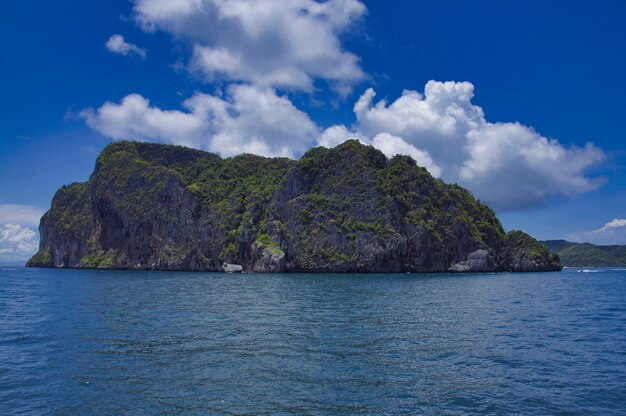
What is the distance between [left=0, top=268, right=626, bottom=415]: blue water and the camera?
48.4 ft

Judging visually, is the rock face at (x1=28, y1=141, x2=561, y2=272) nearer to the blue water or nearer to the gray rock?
the gray rock

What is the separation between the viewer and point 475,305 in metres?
40.7

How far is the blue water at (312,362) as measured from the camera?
14.8 m

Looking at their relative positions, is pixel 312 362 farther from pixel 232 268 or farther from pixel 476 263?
pixel 476 263

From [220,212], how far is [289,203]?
30.6m

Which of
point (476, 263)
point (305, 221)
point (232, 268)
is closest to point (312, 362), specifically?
point (232, 268)

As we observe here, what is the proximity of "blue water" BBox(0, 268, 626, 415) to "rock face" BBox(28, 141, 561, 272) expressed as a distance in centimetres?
9604

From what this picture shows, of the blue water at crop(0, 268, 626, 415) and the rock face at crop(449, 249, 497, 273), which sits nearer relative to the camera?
the blue water at crop(0, 268, 626, 415)

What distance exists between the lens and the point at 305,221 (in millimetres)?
138500

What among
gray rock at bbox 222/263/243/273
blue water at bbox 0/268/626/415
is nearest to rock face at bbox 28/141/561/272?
Answer: gray rock at bbox 222/263/243/273

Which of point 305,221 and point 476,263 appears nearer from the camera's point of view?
point 476,263

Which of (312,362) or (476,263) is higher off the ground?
(476,263)

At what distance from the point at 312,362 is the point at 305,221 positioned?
119m

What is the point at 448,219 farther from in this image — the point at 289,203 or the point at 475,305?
→ the point at 475,305
